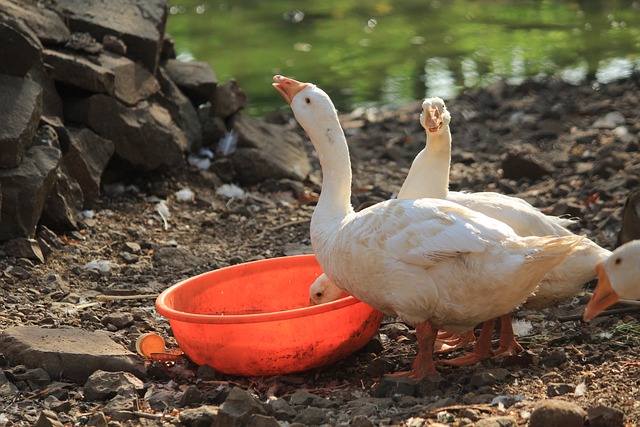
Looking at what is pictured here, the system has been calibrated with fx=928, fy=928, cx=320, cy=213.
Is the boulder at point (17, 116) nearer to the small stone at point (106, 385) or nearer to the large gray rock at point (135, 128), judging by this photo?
the large gray rock at point (135, 128)

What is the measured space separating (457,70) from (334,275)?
8568 mm

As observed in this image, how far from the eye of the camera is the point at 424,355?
427 centimetres

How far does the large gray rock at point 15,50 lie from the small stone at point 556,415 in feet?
14.0

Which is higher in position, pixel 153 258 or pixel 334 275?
pixel 334 275

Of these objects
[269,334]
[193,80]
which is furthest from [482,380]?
[193,80]

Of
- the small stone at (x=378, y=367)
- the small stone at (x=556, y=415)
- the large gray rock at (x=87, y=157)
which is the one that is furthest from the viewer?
the large gray rock at (x=87, y=157)

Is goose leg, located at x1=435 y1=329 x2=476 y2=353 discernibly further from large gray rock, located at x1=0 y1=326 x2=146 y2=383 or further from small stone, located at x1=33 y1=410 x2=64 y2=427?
small stone, located at x1=33 y1=410 x2=64 y2=427

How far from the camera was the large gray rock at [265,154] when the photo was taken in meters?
7.76

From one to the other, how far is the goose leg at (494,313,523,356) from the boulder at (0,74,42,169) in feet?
10.5

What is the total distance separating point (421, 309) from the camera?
4211 millimetres


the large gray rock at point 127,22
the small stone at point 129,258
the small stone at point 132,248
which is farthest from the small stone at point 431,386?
the large gray rock at point 127,22

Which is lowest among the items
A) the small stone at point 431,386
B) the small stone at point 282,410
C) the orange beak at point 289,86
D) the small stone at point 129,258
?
the small stone at point 129,258

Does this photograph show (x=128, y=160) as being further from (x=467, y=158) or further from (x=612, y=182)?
(x=612, y=182)

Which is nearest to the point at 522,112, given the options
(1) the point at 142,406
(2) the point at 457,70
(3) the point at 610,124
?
(3) the point at 610,124
